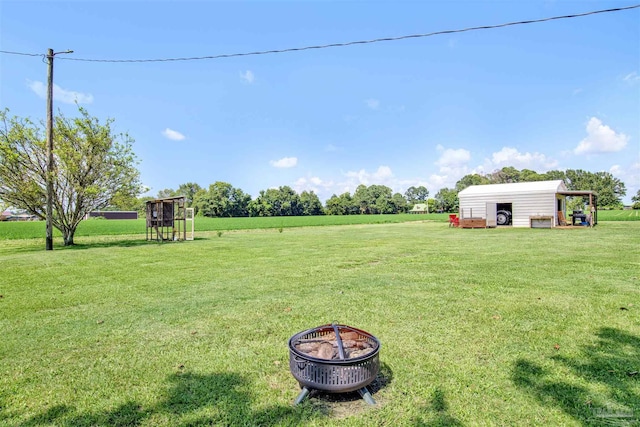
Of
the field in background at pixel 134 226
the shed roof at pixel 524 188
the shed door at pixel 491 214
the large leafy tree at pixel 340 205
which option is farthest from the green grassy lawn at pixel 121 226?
the large leafy tree at pixel 340 205

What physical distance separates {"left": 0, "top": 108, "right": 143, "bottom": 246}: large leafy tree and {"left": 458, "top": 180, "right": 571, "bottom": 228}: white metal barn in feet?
76.3

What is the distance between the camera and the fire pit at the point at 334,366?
7.92 feet

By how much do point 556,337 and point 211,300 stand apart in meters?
4.69

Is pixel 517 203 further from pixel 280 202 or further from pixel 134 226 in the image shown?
pixel 280 202

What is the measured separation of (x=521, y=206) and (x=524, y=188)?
1.37 meters

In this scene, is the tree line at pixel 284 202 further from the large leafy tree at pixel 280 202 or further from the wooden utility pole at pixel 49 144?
the wooden utility pole at pixel 49 144

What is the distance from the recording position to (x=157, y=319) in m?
4.46

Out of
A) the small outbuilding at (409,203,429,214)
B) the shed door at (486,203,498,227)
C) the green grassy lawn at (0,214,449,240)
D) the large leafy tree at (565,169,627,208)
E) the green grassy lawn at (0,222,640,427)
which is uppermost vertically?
the large leafy tree at (565,169,627,208)

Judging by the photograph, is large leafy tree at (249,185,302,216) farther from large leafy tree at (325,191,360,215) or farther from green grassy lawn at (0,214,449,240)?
green grassy lawn at (0,214,449,240)

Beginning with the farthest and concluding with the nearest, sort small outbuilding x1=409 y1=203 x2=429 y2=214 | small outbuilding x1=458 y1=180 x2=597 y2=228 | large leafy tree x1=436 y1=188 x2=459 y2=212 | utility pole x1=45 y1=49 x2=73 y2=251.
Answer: small outbuilding x1=409 y1=203 x2=429 y2=214
large leafy tree x1=436 y1=188 x2=459 y2=212
small outbuilding x1=458 y1=180 x2=597 y2=228
utility pole x1=45 y1=49 x2=73 y2=251

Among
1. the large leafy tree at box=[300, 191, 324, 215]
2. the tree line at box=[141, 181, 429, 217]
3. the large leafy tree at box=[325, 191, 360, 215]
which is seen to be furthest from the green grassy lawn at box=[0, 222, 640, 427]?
the large leafy tree at box=[325, 191, 360, 215]

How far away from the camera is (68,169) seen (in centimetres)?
1412

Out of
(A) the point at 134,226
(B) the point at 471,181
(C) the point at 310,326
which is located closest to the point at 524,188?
(C) the point at 310,326

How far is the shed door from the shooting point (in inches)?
960
